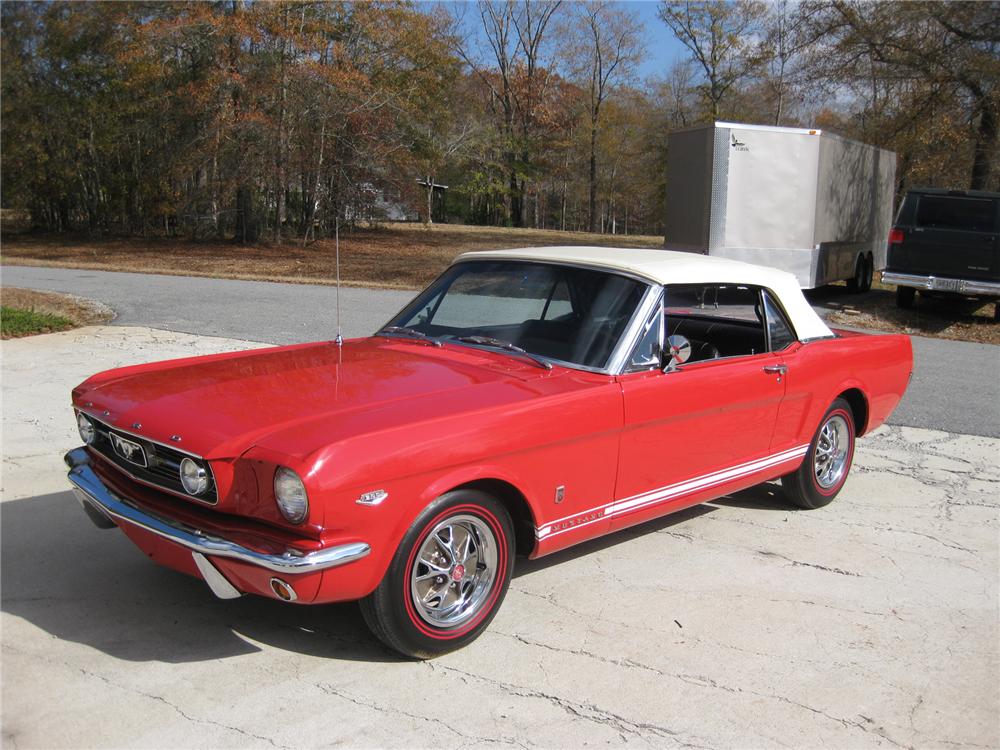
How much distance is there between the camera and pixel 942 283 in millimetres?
14125

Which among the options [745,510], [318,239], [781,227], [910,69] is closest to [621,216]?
[318,239]

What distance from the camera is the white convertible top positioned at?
4.62m

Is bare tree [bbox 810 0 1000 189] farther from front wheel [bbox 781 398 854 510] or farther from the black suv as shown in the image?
front wheel [bbox 781 398 854 510]

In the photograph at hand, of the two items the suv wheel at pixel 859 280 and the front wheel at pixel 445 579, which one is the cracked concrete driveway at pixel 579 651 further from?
the suv wheel at pixel 859 280

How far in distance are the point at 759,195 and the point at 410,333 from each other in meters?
11.2

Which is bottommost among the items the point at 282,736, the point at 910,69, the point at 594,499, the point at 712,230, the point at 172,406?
the point at 282,736

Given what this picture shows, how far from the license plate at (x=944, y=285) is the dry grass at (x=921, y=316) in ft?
2.15

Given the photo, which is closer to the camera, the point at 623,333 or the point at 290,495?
the point at 290,495

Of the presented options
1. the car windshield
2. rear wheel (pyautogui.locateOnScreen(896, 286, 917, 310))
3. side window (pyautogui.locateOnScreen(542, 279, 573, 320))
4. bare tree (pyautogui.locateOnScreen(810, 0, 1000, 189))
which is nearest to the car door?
the car windshield

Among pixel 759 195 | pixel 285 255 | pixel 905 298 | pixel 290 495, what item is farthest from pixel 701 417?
pixel 285 255

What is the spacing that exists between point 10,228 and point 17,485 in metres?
35.1

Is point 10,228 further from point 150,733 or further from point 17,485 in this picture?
point 150,733

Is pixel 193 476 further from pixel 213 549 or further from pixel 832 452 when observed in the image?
pixel 832 452

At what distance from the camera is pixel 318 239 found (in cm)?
3102
